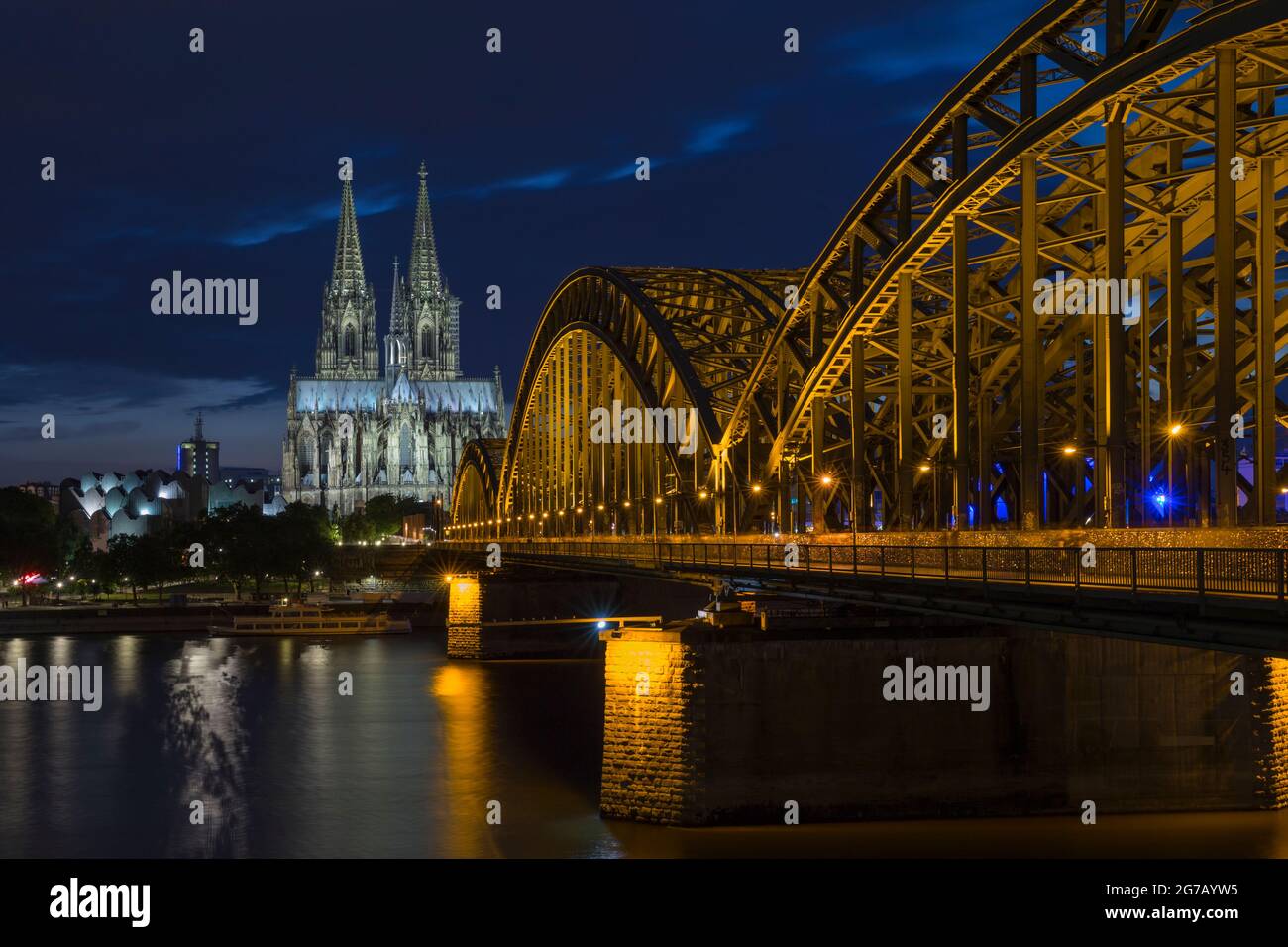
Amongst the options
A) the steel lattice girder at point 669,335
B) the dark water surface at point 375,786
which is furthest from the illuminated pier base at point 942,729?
the steel lattice girder at point 669,335

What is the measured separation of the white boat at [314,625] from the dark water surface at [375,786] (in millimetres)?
35267

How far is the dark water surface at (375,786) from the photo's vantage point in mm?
35312

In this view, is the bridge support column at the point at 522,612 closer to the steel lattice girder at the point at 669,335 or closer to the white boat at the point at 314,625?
the steel lattice girder at the point at 669,335

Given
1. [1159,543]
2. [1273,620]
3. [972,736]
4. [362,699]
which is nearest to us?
[1273,620]

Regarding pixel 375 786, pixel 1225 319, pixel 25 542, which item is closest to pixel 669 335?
pixel 375 786

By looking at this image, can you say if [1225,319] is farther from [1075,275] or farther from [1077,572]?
[1075,275]

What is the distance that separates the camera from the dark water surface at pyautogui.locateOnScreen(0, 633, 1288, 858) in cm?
3531

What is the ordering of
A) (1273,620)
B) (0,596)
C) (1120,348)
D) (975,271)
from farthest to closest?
(0,596), (975,271), (1120,348), (1273,620)

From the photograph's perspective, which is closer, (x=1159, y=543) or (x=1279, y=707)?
(x=1159, y=543)

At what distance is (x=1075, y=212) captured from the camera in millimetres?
47094

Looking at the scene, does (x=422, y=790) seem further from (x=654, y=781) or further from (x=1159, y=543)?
(x=1159, y=543)
